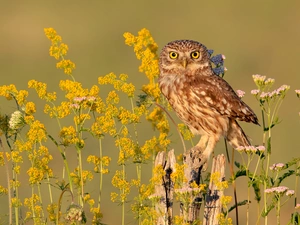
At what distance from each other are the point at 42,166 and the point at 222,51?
16158 millimetres

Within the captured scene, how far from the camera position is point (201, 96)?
892 centimetres

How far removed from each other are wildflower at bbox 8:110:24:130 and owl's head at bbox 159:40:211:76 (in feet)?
7.20

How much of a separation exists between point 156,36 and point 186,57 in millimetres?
15906

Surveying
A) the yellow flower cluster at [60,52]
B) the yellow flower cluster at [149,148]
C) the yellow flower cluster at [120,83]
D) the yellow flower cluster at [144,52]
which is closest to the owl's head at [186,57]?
the yellow flower cluster at [144,52]

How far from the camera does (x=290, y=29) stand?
2638 cm

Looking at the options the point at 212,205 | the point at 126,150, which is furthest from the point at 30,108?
the point at 212,205

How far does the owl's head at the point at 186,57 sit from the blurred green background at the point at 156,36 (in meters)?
8.59

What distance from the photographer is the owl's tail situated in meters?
9.14

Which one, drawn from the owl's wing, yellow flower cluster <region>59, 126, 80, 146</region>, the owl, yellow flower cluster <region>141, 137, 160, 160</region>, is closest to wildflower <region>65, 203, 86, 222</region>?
yellow flower cluster <region>59, 126, 80, 146</region>

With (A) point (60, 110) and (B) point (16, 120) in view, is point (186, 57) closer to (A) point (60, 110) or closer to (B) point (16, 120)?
(A) point (60, 110)

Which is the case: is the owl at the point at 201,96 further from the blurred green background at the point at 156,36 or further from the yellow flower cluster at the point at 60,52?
the blurred green background at the point at 156,36

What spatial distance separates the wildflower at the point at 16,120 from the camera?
7263 mm

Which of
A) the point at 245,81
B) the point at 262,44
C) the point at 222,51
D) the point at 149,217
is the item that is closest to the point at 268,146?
Answer: the point at 149,217

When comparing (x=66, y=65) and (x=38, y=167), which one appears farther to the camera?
(x=66, y=65)
